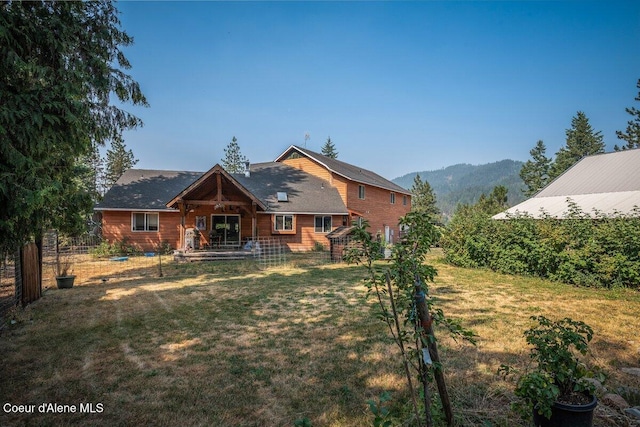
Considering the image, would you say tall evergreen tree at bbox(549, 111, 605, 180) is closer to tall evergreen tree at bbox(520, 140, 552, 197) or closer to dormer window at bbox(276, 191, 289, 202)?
tall evergreen tree at bbox(520, 140, 552, 197)

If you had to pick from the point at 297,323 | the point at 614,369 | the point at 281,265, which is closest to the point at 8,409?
the point at 297,323

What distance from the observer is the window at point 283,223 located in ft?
66.8

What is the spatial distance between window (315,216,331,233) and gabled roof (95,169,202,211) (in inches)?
378

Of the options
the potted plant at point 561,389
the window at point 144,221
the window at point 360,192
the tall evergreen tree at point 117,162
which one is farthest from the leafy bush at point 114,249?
the tall evergreen tree at point 117,162

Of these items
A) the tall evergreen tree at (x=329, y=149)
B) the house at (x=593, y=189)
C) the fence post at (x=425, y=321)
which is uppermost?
the tall evergreen tree at (x=329, y=149)

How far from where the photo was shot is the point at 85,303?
7.67 meters

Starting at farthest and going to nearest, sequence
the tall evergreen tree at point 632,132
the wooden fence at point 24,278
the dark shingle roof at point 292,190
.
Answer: the tall evergreen tree at point 632,132 < the dark shingle roof at point 292,190 < the wooden fence at point 24,278

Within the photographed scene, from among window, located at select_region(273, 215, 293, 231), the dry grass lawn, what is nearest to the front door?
window, located at select_region(273, 215, 293, 231)

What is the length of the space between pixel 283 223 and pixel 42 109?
51.9ft

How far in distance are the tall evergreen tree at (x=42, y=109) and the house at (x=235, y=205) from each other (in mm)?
8912

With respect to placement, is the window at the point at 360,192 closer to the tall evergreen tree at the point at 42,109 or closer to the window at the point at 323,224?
the window at the point at 323,224

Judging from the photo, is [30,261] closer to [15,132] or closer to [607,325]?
[15,132]

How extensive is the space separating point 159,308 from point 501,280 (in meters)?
10.7

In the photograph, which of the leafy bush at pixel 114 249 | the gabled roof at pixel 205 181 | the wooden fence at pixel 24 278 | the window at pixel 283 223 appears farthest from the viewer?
the window at pixel 283 223
